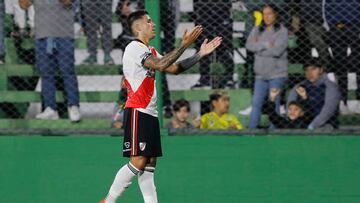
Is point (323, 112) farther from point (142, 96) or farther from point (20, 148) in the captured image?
point (20, 148)


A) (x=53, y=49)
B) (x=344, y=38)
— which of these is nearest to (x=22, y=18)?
(x=53, y=49)

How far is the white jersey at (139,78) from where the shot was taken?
7039 millimetres

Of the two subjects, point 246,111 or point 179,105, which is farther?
point 246,111

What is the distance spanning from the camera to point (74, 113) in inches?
344

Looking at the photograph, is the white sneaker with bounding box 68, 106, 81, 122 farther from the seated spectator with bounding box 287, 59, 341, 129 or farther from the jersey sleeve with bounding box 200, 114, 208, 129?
the seated spectator with bounding box 287, 59, 341, 129

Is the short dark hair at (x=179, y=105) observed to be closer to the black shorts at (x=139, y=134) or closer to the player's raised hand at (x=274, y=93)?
the player's raised hand at (x=274, y=93)

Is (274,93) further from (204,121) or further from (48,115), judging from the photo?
(48,115)

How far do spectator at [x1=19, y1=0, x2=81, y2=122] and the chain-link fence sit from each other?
0.03 ft

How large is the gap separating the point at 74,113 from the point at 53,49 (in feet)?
2.26

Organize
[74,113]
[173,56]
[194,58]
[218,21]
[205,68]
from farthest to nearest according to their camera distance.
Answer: [205,68] → [74,113] → [218,21] → [194,58] → [173,56]

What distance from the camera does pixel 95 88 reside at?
916 cm

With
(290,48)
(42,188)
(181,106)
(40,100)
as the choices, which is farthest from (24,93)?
(290,48)

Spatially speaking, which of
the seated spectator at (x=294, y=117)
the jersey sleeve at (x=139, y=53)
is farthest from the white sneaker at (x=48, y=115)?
the seated spectator at (x=294, y=117)

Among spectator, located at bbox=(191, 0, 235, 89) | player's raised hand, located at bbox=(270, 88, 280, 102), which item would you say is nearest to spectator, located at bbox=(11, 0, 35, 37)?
spectator, located at bbox=(191, 0, 235, 89)
